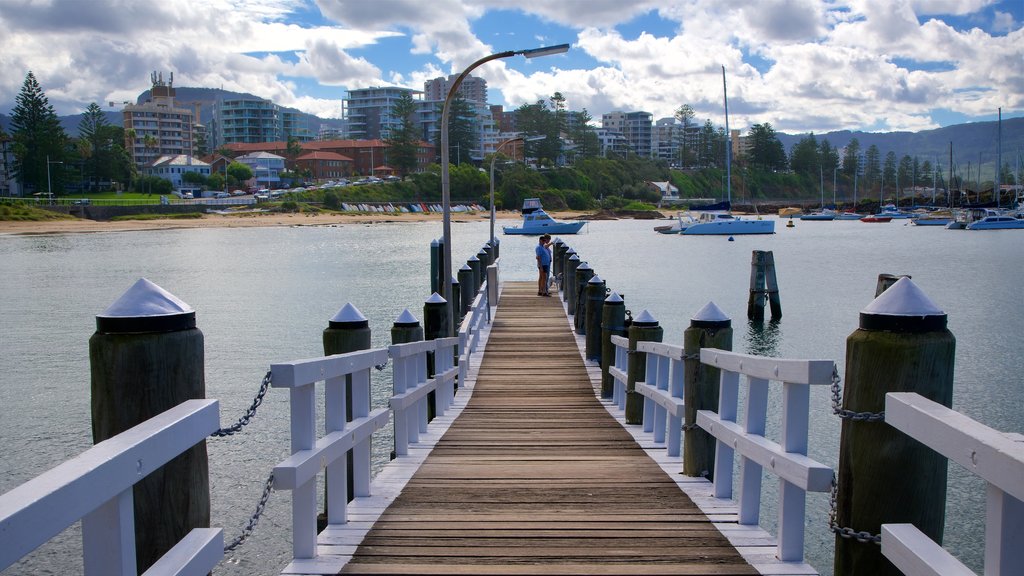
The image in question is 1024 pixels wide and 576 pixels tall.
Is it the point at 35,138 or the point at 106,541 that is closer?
the point at 106,541

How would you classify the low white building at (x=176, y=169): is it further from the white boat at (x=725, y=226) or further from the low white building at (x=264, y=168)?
the white boat at (x=725, y=226)

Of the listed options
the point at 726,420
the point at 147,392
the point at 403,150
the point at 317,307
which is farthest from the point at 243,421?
the point at 403,150

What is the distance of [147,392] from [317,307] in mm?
35575

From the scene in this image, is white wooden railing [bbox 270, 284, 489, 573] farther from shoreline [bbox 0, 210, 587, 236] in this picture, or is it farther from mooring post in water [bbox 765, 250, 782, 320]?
shoreline [bbox 0, 210, 587, 236]

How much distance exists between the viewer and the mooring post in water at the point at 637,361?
928 centimetres

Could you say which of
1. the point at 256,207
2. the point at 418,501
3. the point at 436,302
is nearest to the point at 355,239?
the point at 256,207

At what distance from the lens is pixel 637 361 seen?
948 centimetres

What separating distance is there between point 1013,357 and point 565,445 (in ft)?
72.3

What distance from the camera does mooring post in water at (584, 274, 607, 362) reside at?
1378 cm

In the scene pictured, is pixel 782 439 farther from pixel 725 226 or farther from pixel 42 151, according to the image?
pixel 42 151

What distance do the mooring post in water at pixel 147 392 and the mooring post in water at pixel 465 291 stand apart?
16813 mm

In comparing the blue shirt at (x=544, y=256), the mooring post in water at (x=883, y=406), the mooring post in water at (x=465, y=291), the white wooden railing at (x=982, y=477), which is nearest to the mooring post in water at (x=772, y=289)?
the blue shirt at (x=544, y=256)

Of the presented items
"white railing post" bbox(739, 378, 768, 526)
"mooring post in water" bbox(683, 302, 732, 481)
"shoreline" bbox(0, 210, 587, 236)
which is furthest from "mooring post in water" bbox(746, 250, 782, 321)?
"shoreline" bbox(0, 210, 587, 236)

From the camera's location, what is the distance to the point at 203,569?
2.76 meters
